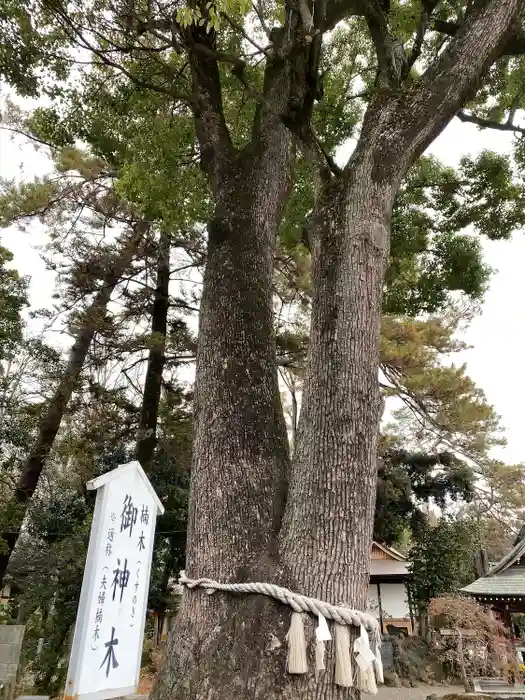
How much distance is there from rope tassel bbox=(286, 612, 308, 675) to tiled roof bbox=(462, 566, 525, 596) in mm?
10601

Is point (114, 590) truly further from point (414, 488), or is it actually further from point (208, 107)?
point (414, 488)

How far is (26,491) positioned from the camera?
7.81 meters

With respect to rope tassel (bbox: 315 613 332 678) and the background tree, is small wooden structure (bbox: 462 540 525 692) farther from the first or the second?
rope tassel (bbox: 315 613 332 678)

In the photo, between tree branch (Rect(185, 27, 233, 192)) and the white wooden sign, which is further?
tree branch (Rect(185, 27, 233, 192))

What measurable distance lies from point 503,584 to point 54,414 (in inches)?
392

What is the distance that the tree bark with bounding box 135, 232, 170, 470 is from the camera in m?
8.46

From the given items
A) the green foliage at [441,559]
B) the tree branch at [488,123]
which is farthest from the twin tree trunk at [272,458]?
the green foliage at [441,559]

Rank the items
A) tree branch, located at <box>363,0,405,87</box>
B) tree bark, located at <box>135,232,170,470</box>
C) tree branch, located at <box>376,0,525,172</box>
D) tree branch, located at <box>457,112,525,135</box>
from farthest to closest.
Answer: tree bark, located at <box>135,232,170,470</box>, tree branch, located at <box>457,112,525,135</box>, tree branch, located at <box>363,0,405,87</box>, tree branch, located at <box>376,0,525,172</box>

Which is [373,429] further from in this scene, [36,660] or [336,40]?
[36,660]

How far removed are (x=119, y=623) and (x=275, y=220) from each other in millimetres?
2559

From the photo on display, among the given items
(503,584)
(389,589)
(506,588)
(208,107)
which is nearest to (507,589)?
(506,588)

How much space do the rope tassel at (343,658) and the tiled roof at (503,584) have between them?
1044cm

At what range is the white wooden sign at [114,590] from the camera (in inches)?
79.0

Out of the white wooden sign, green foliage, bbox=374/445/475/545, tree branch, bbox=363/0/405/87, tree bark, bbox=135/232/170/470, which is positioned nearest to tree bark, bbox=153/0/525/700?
the white wooden sign
